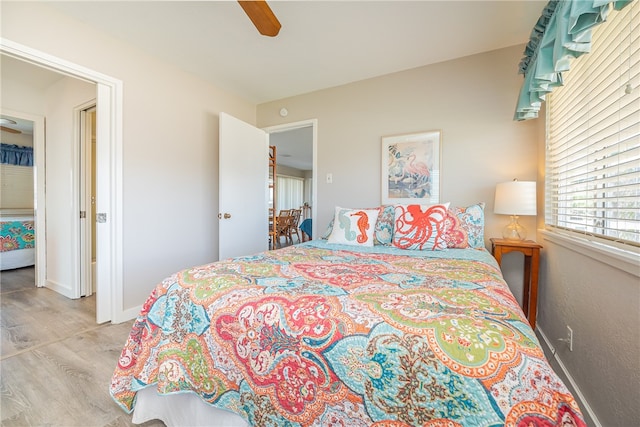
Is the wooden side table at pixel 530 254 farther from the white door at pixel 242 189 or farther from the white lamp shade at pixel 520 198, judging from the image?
the white door at pixel 242 189

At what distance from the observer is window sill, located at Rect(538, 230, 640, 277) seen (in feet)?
3.18

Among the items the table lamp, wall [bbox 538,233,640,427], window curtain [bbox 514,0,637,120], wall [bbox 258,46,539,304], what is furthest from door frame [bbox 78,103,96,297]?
wall [bbox 538,233,640,427]

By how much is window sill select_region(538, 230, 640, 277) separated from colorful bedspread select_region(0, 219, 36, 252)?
19.6ft

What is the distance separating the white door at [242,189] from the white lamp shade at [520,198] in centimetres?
256

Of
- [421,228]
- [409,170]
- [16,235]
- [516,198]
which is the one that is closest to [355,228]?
[421,228]

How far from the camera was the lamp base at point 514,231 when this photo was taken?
2.25 meters

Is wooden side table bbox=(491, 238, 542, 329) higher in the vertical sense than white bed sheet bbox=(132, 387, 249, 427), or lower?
higher

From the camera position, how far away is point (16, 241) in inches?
150

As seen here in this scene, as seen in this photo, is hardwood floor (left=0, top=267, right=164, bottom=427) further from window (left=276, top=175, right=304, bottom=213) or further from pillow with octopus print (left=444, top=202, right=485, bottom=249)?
window (left=276, top=175, right=304, bottom=213)

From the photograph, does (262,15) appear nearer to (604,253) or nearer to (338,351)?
(338,351)

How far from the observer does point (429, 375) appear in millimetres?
647

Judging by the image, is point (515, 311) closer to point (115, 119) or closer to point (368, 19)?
point (368, 19)

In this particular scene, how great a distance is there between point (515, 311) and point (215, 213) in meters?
3.00

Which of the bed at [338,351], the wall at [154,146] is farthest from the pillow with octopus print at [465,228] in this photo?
the wall at [154,146]
